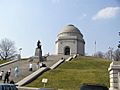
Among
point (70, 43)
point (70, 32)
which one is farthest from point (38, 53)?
point (70, 32)

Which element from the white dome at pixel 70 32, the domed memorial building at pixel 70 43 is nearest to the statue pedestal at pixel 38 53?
the domed memorial building at pixel 70 43

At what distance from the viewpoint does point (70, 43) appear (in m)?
91.1

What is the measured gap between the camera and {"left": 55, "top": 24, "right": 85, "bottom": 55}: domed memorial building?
90562 millimetres

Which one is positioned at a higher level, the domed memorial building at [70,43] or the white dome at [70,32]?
the white dome at [70,32]

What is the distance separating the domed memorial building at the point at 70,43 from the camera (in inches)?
3565

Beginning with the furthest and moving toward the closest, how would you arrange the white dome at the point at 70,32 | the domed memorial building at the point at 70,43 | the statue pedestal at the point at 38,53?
1. the white dome at the point at 70,32
2. the domed memorial building at the point at 70,43
3. the statue pedestal at the point at 38,53

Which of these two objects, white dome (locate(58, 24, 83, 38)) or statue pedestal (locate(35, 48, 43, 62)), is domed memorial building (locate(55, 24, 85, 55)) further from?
statue pedestal (locate(35, 48, 43, 62))

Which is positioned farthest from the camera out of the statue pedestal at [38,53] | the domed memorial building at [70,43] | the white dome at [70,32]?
the white dome at [70,32]

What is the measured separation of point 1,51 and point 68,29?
2279cm

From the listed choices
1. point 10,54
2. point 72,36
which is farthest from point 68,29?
point 10,54

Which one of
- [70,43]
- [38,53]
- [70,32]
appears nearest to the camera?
[38,53]

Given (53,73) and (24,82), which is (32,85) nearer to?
(24,82)

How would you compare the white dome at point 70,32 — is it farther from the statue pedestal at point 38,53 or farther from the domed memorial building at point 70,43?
the statue pedestal at point 38,53

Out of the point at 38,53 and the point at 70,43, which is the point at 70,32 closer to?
the point at 70,43
